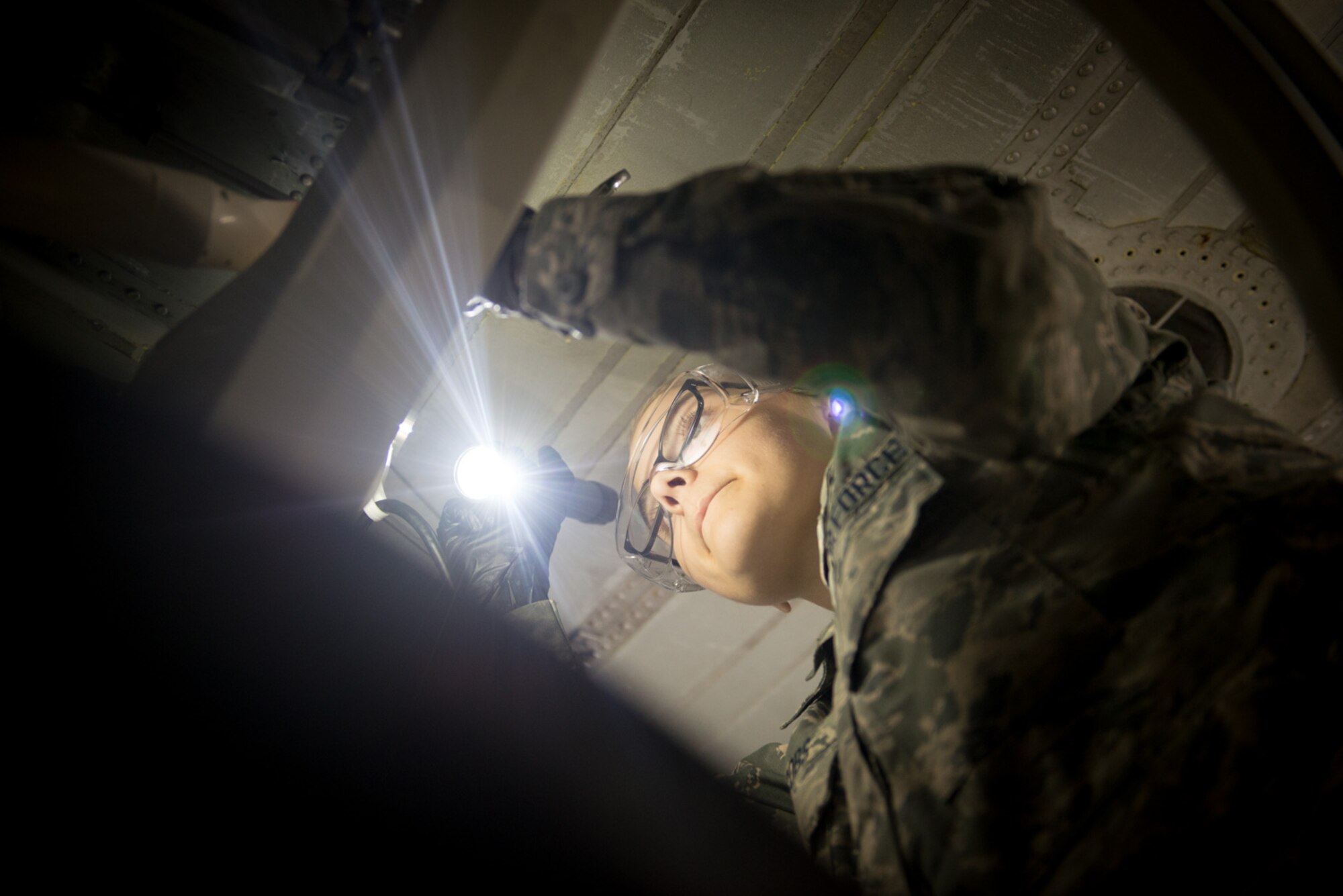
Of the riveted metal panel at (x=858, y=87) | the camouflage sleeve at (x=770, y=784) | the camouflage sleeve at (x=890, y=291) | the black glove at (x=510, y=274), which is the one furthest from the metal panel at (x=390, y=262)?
the camouflage sleeve at (x=770, y=784)

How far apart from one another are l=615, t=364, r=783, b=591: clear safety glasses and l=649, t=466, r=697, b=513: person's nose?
0.11ft

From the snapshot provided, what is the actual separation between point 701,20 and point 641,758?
2054 millimetres

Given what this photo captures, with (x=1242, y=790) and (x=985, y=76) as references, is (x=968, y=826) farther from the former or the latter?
(x=985, y=76)

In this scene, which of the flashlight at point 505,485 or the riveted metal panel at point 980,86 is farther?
the flashlight at point 505,485

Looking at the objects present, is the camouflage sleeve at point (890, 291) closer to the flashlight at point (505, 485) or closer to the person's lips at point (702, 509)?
the person's lips at point (702, 509)

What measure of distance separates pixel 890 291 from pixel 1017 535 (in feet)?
2.05

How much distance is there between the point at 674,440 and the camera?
2.17m

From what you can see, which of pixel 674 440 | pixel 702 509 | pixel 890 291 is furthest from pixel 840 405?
pixel 890 291

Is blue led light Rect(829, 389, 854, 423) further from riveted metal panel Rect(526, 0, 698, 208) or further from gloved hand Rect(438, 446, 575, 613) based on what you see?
gloved hand Rect(438, 446, 575, 613)

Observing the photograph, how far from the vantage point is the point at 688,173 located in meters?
2.11

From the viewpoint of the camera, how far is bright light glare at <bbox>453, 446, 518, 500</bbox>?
2.52 meters

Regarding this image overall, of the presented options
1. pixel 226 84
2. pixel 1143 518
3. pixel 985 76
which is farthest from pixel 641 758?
pixel 985 76

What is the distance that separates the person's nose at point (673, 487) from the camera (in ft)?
6.38

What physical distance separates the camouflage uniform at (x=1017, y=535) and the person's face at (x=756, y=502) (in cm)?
48
